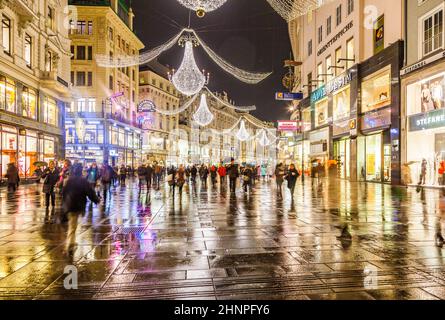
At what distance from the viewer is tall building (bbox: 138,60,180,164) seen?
65.3 m

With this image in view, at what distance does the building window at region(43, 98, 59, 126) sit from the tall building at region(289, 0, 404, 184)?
2218 cm

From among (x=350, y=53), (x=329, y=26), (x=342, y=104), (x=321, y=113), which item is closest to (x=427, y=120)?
(x=350, y=53)

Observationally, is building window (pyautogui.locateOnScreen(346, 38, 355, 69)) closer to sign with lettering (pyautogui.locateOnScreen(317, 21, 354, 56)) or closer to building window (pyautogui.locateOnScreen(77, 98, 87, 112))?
sign with lettering (pyautogui.locateOnScreen(317, 21, 354, 56))

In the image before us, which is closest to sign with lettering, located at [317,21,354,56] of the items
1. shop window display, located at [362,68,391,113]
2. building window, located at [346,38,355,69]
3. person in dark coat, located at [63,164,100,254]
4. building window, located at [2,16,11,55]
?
building window, located at [346,38,355,69]

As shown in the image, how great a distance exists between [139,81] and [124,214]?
188 feet

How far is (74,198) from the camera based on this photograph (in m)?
7.53

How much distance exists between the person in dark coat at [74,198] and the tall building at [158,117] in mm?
51940

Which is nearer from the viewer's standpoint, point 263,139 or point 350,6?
point 350,6

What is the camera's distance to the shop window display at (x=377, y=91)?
26109 millimetres

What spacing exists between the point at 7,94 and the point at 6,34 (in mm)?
4011

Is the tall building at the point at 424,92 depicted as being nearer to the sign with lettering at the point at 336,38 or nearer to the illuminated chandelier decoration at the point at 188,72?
the sign with lettering at the point at 336,38

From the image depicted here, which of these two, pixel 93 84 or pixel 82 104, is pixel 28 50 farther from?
pixel 82 104

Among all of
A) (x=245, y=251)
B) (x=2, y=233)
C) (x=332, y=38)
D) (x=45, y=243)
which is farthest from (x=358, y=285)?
(x=332, y=38)

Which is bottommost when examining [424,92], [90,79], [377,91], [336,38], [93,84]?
[424,92]
